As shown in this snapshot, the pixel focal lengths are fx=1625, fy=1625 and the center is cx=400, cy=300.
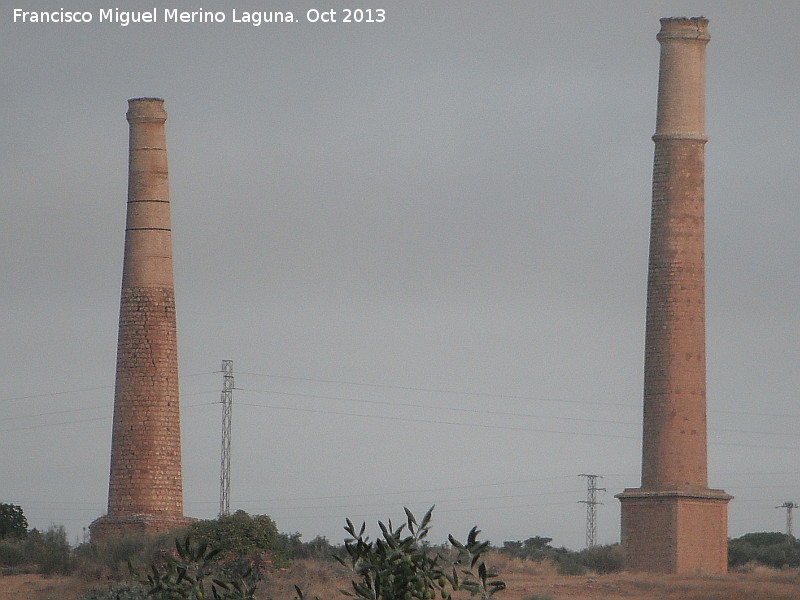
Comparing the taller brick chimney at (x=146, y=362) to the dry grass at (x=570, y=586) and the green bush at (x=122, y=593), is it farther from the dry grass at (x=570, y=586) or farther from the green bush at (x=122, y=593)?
the green bush at (x=122, y=593)

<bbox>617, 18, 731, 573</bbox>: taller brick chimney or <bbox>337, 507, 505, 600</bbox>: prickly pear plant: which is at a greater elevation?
<bbox>617, 18, 731, 573</bbox>: taller brick chimney

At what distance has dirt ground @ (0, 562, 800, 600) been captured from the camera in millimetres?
27844

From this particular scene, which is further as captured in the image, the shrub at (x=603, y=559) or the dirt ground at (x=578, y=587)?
the shrub at (x=603, y=559)

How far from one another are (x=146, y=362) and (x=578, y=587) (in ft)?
32.3

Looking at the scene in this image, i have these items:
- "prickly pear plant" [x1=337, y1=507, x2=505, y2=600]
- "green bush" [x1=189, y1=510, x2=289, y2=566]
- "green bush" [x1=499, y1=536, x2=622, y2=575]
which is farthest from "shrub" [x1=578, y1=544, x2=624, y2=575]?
"prickly pear plant" [x1=337, y1=507, x2=505, y2=600]

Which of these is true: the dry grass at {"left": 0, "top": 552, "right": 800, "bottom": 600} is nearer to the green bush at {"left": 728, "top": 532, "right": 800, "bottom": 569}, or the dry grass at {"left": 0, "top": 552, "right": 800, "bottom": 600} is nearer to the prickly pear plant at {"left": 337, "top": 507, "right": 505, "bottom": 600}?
the green bush at {"left": 728, "top": 532, "right": 800, "bottom": 569}

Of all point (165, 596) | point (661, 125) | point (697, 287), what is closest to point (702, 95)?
point (661, 125)

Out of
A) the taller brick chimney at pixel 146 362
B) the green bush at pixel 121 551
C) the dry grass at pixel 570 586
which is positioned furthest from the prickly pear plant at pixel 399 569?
the taller brick chimney at pixel 146 362

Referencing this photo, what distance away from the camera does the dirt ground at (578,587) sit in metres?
27.8

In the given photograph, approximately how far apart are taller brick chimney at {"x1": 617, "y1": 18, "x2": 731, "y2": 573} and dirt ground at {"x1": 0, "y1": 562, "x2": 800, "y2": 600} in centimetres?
92

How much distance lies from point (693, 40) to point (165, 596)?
24.9m

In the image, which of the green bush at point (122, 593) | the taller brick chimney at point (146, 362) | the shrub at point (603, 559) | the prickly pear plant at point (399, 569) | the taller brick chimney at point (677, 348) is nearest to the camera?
the prickly pear plant at point (399, 569)

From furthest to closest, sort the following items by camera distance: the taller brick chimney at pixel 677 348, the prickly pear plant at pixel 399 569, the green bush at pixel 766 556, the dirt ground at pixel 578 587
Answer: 1. the green bush at pixel 766 556
2. the taller brick chimney at pixel 677 348
3. the dirt ground at pixel 578 587
4. the prickly pear plant at pixel 399 569

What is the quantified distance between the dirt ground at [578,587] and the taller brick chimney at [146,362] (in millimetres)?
2121
